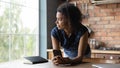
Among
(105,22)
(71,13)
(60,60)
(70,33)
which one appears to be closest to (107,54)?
(105,22)

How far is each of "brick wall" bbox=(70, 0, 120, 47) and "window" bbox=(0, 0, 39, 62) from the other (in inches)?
37.9

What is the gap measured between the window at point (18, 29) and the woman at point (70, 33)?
1247mm

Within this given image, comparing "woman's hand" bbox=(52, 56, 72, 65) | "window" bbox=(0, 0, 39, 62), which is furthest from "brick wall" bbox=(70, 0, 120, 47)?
"woman's hand" bbox=(52, 56, 72, 65)

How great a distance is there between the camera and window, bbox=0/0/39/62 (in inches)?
127

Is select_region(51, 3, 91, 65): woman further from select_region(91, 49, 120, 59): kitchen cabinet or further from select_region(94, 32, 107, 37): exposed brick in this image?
select_region(94, 32, 107, 37): exposed brick

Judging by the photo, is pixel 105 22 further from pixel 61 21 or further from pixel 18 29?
pixel 61 21

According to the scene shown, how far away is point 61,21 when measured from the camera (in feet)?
6.67

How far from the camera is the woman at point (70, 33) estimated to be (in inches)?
80.2

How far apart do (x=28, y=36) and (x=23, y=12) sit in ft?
1.38

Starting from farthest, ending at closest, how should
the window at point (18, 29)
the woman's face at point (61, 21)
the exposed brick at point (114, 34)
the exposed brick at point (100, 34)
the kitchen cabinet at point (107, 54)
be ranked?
Answer: the exposed brick at point (100, 34) < the exposed brick at point (114, 34) < the kitchen cabinet at point (107, 54) < the window at point (18, 29) < the woman's face at point (61, 21)

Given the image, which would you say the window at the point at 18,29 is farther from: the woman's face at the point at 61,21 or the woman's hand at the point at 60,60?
the woman's hand at the point at 60,60

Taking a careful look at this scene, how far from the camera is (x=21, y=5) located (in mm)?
3648

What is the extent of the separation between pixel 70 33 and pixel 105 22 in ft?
6.37

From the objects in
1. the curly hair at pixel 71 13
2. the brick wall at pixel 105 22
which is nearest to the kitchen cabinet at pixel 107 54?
the brick wall at pixel 105 22
